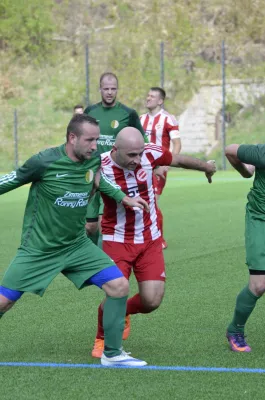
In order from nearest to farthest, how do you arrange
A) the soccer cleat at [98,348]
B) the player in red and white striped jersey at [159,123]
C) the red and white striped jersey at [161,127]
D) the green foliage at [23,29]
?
1. the soccer cleat at [98,348]
2. the player in red and white striped jersey at [159,123]
3. the red and white striped jersey at [161,127]
4. the green foliage at [23,29]

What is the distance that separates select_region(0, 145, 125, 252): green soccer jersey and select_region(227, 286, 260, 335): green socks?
130 cm

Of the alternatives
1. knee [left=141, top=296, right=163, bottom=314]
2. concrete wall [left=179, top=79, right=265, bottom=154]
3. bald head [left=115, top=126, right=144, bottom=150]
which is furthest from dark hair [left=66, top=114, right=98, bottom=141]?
concrete wall [left=179, top=79, right=265, bottom=154]

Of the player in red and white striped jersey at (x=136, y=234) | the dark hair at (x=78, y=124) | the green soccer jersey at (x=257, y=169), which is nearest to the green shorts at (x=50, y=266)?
the player in red and white striped jersey at (x=136, y=234)

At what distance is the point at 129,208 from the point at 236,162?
0.86 meters

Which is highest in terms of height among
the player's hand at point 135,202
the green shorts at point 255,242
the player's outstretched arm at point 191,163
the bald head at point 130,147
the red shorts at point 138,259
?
the bald head at point 130,147

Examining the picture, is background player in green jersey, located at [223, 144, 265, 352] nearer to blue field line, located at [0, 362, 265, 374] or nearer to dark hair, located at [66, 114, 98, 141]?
blue field line, located at [0, 362, 265, 374]

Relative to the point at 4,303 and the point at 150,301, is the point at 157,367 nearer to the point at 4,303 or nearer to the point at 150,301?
the point at 150,301

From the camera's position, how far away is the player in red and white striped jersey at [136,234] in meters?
7.00

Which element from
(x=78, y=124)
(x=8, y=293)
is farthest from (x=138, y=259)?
(x=78, y=124)

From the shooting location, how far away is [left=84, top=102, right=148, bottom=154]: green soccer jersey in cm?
1079

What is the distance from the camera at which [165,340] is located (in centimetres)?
733

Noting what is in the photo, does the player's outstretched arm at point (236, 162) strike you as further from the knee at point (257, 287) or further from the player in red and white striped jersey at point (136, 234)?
the knee at point (257, 287)

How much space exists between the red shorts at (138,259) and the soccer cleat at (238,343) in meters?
0.68

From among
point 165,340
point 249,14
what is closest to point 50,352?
point 165,340
